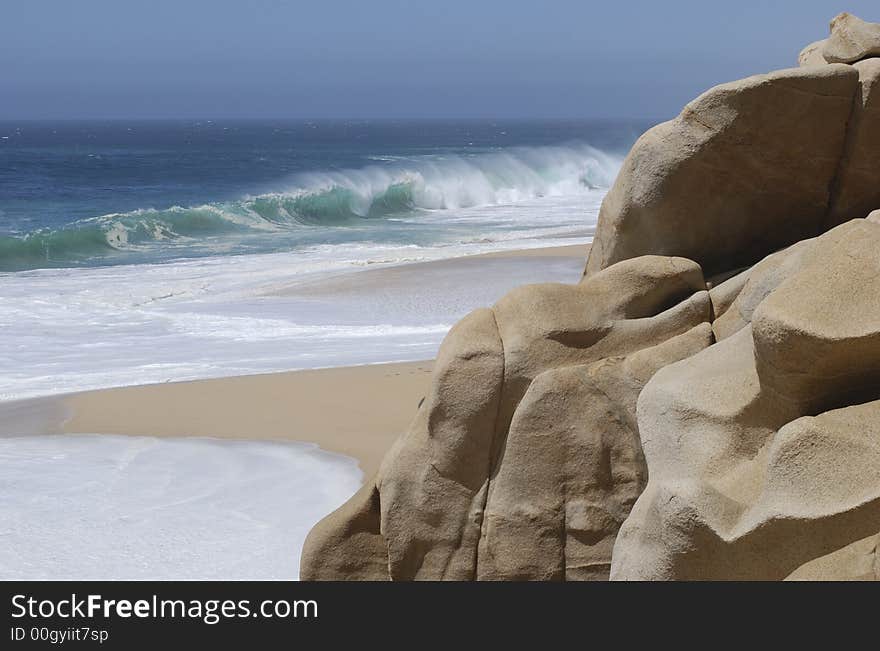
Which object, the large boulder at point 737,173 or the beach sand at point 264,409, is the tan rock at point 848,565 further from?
the beach sand at point 264,409

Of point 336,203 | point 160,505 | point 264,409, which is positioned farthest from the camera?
point 336,203

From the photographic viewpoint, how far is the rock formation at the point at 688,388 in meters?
3.66

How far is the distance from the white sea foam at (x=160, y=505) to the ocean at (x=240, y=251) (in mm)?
2352

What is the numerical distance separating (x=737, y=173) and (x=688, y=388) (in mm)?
1861

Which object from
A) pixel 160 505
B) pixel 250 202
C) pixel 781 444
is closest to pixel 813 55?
pixel 781 444

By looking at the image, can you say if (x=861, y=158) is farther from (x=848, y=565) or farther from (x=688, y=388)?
(x=848, y=565)

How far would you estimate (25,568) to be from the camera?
6.28 metres

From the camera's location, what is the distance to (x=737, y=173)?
5672 mm

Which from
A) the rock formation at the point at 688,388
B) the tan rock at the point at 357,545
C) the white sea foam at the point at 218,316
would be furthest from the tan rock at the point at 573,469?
the white sea foam at the point at 218,316

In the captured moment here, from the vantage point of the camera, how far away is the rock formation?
3.66 metres

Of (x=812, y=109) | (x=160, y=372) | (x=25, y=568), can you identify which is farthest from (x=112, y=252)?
(x=812, y=109)

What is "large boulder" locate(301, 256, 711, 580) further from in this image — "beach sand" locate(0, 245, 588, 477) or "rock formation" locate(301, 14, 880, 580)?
"beach sand" locate(0, 245, 588, 477)
